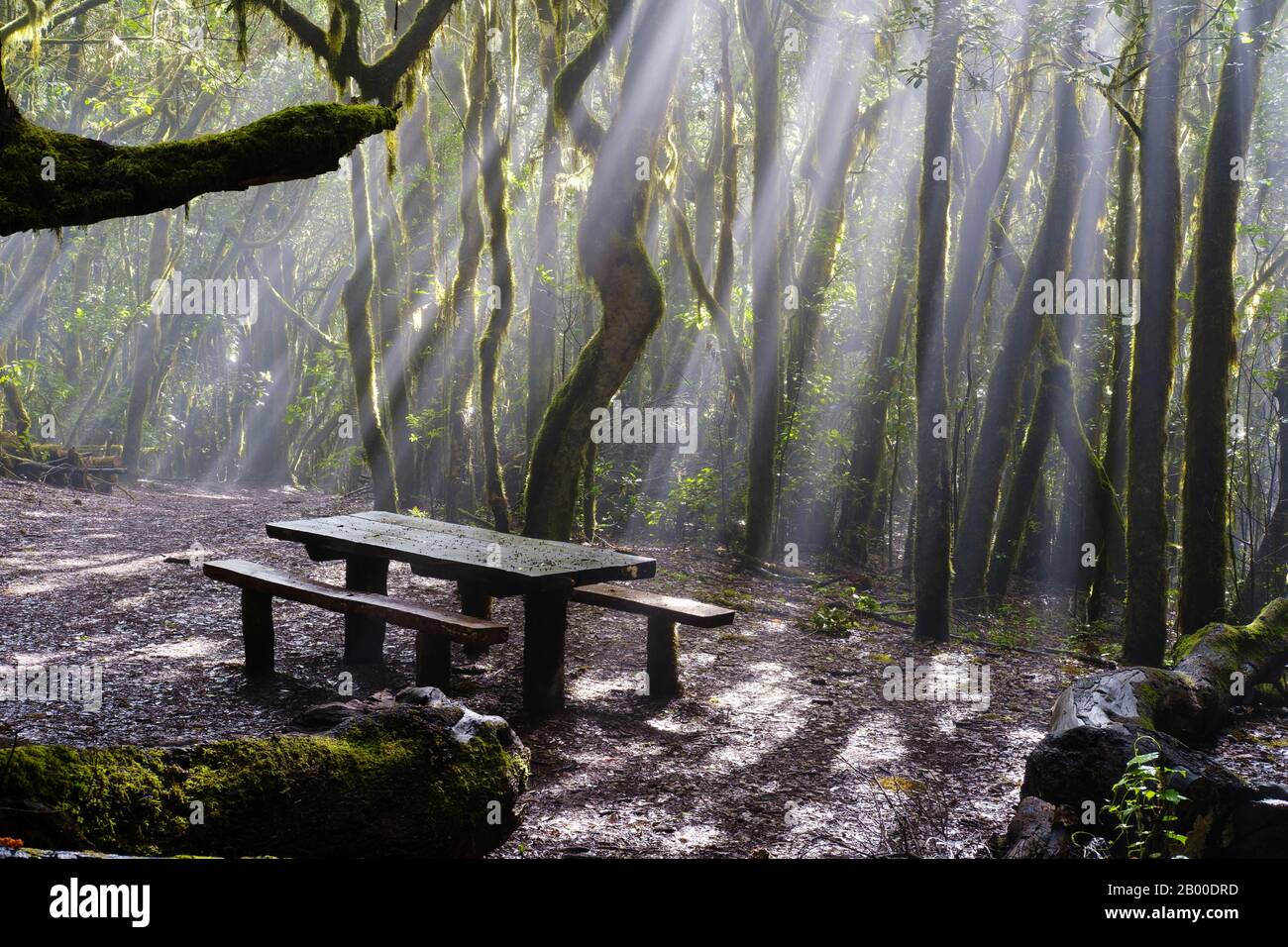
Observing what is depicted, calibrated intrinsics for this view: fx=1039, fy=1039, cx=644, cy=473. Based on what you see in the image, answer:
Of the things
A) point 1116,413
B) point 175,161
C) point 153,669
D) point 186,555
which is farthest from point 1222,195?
point 186,555

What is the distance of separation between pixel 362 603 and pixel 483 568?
2.74 ft

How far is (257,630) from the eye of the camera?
715 cm

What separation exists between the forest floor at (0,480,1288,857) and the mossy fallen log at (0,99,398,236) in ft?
6.87

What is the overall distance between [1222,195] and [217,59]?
1725 centimetres

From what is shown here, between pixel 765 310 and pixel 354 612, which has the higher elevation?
pixel 765 310

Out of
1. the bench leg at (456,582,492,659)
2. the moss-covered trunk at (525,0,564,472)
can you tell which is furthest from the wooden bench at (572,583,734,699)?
the moss-covered trunk at (525,0,564,472)

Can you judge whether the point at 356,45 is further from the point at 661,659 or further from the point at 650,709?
the point at 650,709

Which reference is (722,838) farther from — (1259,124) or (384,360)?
(1259,124)

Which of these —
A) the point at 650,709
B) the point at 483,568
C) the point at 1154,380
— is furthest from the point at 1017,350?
the point at 483,568

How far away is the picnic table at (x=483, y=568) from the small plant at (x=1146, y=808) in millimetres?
3339

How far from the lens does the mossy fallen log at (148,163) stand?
3.68 meters

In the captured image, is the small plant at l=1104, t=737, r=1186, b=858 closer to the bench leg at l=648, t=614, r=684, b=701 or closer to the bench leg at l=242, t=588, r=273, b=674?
the bench leg at l=648, t=614, r=684, b=701

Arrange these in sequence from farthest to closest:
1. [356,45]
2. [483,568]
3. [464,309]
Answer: [464,309] < [356,45] < [483,568]

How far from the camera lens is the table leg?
6535mm
